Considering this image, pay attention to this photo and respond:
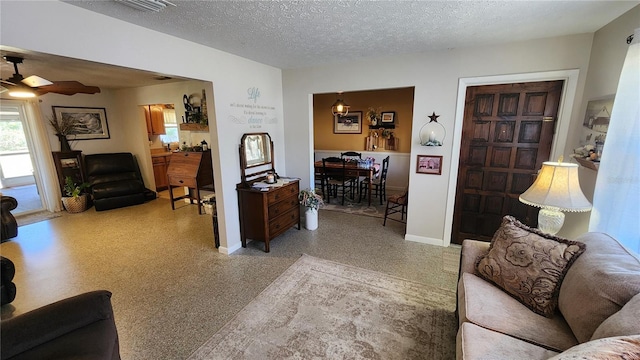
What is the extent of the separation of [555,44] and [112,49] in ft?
13.3

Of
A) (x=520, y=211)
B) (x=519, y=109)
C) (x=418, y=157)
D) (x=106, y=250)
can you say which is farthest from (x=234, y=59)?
(x=520, y=211)

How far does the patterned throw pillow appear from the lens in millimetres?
1510

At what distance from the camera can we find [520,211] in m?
3.04

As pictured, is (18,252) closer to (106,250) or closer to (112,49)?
(106,250)

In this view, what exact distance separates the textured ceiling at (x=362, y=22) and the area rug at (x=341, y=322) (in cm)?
241

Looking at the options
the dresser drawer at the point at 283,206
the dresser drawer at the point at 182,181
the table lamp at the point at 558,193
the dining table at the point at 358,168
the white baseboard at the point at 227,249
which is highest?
the table lamp at the point at 558,193

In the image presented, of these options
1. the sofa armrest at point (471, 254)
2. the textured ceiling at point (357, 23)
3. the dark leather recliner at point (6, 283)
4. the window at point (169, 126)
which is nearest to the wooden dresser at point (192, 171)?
the textured ceiling at point (357, 23)

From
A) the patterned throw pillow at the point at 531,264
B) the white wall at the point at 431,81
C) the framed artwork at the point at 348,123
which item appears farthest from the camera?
the framed artwork at the point at 348,123

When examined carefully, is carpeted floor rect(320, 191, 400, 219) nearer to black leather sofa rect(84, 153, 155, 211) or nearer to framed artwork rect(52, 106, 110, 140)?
black leather sofa rect(84, 153, 155, 211)

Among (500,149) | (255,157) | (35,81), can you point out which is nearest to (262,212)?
(255,157)

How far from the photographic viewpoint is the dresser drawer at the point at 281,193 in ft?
10.7

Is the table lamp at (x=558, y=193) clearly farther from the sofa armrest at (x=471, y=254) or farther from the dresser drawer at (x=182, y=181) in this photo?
the dresser drawer at (x=182, y=181)

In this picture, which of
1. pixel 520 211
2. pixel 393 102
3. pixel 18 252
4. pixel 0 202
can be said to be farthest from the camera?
pixel 393 102

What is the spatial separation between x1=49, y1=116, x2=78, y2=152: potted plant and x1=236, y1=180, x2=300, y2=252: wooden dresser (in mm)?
4162
